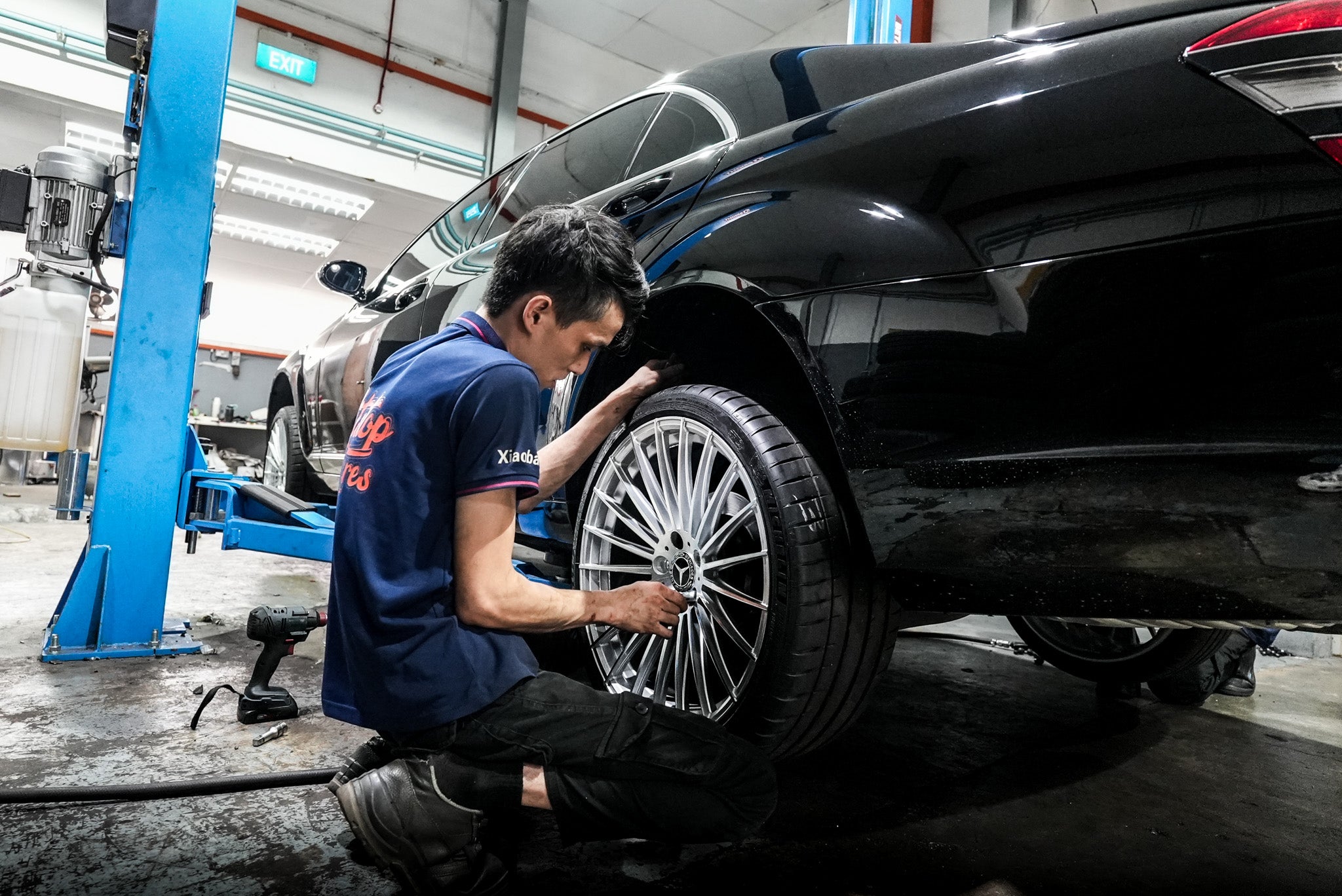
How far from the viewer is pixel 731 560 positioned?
130 centimetres

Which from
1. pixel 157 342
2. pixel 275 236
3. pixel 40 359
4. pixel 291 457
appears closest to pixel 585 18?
pixel 275 236

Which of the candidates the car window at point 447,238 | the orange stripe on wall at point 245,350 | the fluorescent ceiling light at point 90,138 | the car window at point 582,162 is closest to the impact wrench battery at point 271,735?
the car window at point 582,162

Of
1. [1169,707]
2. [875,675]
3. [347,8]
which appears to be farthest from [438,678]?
[347,8]

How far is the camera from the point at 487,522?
3.65 ft

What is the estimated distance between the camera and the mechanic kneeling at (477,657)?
1100 mm

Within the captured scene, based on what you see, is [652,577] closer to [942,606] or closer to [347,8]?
[942,606]

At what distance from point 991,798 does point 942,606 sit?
63 cm

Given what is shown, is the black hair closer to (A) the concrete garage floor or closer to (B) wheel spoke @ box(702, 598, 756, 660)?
(B) wheel spoke @ box(702, 598, 756, 660)

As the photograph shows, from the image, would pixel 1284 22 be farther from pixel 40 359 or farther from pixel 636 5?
pixel 636 5

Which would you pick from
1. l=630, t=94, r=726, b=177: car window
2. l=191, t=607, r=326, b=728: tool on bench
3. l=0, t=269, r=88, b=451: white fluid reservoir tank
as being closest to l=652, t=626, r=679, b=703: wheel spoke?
l=191, t=607, r=326, b=728: tool on bench

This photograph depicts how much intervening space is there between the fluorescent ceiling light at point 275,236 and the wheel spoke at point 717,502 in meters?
9.95

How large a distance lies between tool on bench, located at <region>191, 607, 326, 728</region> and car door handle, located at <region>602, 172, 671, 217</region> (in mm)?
1131

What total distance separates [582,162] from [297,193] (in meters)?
7.71

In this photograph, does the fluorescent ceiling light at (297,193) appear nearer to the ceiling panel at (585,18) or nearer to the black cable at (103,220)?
the ceiling panel at (585,18)
